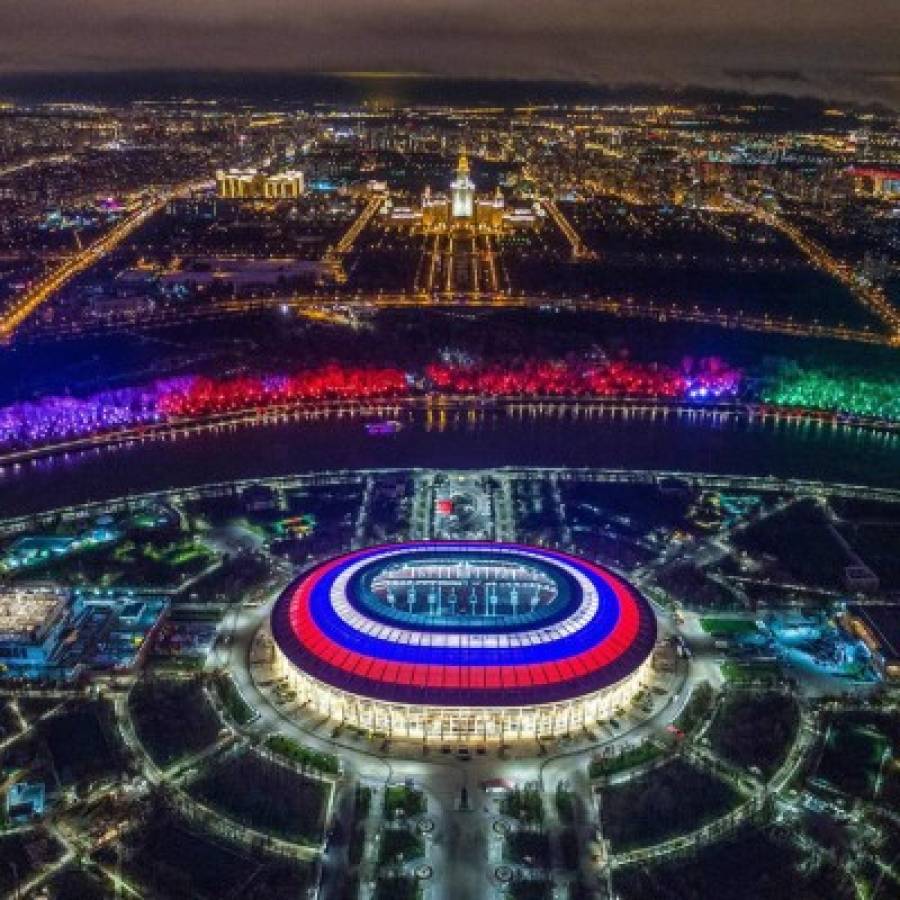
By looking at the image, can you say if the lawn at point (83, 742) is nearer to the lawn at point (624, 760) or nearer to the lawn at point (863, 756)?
the lawn at point (624, 760)

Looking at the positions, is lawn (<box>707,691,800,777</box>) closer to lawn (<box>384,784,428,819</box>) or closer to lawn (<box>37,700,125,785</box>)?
lawn (<box>384,784,428,819</box>)

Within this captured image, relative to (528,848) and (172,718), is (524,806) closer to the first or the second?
(528,848)

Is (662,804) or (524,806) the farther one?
(662,804)

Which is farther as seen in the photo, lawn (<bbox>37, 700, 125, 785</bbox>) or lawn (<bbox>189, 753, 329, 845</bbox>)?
lawn (<bbox>37, 700, 125, 785</bbox>)

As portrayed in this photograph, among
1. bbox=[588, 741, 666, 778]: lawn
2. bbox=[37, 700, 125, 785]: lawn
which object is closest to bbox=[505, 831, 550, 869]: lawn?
bbox=[588, 741, 666, 778]: lawn

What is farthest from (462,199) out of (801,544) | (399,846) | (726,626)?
(399,846)

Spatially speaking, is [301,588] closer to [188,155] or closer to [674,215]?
[674,215]

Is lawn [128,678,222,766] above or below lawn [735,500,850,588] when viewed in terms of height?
below

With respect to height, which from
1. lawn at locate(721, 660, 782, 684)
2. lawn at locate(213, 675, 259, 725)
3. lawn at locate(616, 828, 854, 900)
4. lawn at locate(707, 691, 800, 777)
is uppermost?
lawn at locate(721, 660, 782, 684)

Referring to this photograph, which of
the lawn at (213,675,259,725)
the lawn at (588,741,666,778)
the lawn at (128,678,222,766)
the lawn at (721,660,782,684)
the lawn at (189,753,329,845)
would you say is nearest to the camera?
the lawn at (189,753,329,845)
